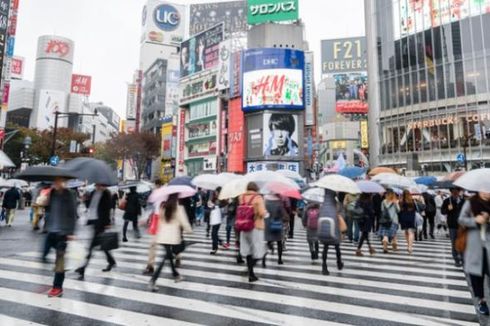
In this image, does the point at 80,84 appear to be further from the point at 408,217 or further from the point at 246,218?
→ the point at 246,218

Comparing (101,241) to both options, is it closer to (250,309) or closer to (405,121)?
(250,309)

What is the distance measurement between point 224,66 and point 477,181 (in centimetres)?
4829

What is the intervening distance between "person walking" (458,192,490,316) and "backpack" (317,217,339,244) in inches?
115

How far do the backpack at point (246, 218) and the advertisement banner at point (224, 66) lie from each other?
144 ft

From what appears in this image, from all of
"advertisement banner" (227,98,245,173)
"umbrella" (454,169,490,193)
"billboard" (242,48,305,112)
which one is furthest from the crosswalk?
"advertisement banner" (227,98,245,173)

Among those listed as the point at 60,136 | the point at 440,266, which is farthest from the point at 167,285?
the point at 60,136

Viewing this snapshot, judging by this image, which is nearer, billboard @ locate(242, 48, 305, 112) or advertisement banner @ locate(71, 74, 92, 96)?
billboard @ locate(242, 48, 305, 112)

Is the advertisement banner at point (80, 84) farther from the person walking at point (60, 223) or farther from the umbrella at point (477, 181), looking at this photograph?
the umbrella at point (477, 181)

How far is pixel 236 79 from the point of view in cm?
4831

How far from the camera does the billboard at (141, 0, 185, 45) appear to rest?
107m

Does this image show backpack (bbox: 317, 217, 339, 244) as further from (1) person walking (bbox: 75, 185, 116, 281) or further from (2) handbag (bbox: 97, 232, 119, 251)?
(1) person walking (bbox: 75, 185, 116, 281)

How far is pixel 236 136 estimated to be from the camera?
47.8 meters

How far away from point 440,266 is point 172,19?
113082 mm

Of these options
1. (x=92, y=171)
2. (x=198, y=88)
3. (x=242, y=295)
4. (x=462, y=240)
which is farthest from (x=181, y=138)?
(x=462, y=240)
